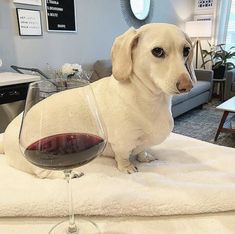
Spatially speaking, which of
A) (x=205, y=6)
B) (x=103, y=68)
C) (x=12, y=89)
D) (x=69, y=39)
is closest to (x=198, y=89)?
(x=103, y=68)

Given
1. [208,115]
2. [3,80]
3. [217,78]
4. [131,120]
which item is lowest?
[208,115]

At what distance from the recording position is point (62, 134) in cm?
45

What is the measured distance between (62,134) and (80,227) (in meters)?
0.16

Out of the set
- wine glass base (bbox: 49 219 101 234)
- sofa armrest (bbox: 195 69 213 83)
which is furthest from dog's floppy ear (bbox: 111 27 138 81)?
sofa armrest (bbox: 195 69 213 83)

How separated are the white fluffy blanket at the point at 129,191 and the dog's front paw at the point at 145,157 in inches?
2.1

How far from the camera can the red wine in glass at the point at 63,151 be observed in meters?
0.40

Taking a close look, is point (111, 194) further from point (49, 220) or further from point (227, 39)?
point (227, 39)

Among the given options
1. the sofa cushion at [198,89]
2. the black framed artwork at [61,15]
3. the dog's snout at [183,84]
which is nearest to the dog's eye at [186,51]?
the dog's snout at [183,84]

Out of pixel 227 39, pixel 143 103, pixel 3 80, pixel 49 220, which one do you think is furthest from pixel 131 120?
pixel 227 39

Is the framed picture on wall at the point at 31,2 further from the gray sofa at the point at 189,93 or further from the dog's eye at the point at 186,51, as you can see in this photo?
the dog's eye at the point at 186,51

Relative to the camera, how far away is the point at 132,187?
536 mm

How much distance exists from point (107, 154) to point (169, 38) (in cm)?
34

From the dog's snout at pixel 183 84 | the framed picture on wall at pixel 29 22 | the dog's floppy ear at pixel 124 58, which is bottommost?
the dog's snout at pixel 183 84

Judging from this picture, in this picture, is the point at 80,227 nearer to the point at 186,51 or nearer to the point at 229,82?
the point at 186,51
